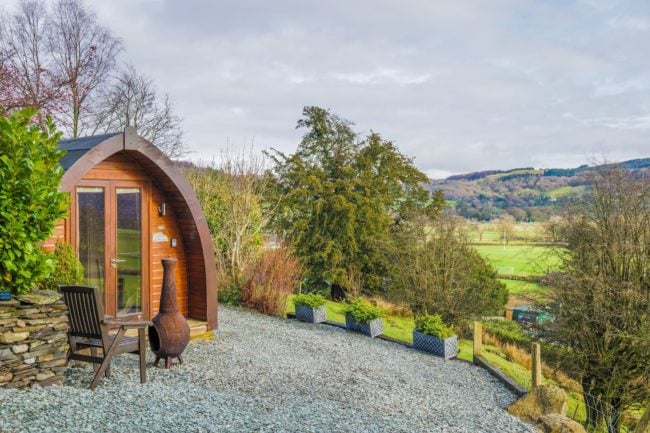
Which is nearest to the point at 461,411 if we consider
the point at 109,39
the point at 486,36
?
the point at 486,36

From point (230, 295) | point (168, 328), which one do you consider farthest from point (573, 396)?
point (168, 328)

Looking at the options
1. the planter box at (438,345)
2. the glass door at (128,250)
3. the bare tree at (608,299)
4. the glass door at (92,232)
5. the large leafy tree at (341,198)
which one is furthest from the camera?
the large leafy tree at (341,198)

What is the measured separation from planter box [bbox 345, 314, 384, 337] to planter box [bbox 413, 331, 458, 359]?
3.74ft

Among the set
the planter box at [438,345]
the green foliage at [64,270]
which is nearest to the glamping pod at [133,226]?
the green foliage at [64,270]

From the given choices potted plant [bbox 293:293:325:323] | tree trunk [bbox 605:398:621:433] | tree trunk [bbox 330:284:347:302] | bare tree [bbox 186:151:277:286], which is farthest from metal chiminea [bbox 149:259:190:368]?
tree trunk [bbox 330:284:347:302]

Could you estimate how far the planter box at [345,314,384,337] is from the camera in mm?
10867

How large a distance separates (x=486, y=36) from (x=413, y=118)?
11.5 m

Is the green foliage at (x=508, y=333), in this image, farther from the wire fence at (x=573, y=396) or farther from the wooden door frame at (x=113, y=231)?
the wooden door frame at (x=113, y=231)

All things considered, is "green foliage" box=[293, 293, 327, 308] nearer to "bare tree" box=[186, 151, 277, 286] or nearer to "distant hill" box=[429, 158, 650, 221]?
"bare tree" box=[186, 151, 277, 286]

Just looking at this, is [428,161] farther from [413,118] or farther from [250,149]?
[250,149]

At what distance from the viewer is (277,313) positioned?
12555mm

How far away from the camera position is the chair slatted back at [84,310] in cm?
588

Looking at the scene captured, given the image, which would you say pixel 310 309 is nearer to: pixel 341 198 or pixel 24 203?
pixel 24 203

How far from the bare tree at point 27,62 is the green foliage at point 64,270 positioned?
44.6ft
